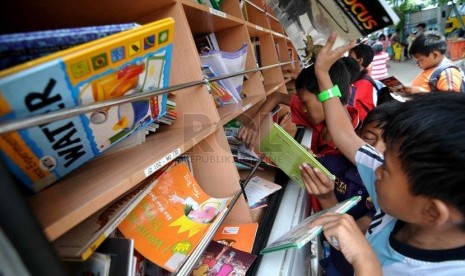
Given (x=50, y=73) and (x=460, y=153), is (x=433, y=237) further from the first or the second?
(x=50, y=73)

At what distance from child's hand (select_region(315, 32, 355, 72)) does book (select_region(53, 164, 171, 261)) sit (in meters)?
0.80

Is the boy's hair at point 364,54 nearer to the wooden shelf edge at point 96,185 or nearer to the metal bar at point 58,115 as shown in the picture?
the wooden shelf edge at point 96,185

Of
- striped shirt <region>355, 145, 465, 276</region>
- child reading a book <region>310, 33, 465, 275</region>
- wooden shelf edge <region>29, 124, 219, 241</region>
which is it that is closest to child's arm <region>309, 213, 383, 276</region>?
child reading a book <region>310, 33, 465, 275</region>

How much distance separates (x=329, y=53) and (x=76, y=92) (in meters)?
0.95

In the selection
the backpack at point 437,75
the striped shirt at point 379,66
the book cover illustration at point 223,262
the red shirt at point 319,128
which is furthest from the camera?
the striped shirt at point 379,66

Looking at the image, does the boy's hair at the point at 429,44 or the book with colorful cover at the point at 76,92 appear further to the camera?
the boy's hair at the point at 429,44

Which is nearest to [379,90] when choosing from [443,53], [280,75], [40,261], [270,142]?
[280,75]

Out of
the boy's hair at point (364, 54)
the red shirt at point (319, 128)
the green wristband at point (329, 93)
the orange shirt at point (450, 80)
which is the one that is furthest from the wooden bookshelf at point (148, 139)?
the boy's hair at point (364, 54)

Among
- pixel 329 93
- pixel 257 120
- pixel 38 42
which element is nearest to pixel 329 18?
pixel 329 93

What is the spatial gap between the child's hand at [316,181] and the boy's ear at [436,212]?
1.34 ft

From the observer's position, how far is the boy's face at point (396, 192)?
0.64 metres

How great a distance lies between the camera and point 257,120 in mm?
1767

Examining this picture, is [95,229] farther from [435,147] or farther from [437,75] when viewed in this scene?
[437,75]

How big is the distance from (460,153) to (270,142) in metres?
0.61
